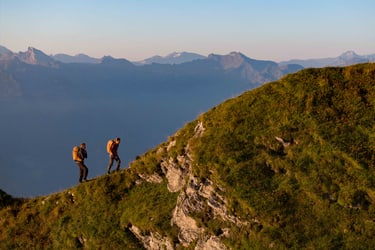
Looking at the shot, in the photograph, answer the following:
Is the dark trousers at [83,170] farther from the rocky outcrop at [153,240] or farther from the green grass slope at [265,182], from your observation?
the rocky outcrop at [153,240]

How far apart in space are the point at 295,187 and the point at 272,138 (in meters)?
3.29

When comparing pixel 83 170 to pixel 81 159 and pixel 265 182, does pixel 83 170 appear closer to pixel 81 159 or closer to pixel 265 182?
pixel 81 159

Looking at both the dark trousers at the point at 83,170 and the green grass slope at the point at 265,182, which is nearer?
the green grass slope at the point at 265,182

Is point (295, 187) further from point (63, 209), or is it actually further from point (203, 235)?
point (63, 209)

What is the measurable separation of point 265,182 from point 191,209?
14.5 feet

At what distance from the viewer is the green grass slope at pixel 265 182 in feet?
61.7

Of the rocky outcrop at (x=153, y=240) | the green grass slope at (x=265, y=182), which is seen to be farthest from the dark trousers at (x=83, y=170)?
the rocky outcrop at (x=153, y=240)

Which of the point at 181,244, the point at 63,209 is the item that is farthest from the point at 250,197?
the point at 63,209

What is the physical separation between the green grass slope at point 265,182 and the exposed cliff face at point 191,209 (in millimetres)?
241

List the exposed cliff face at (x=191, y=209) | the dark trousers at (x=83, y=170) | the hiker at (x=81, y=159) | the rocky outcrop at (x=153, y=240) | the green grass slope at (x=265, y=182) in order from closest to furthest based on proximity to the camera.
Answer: the green grass slope at (x=265, y=182) < the exposed cliff face at (x=191, y=209) < the rocky outcrop at (x=153, y=240) < the dark trousers at (x=83, y=170) < the hiker at (x=81, y=159)

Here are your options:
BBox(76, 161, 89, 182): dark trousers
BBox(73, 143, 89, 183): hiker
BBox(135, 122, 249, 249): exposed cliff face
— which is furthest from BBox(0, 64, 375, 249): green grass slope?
BBox(73, 143, 89, 183): hiker

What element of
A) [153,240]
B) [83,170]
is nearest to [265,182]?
[153,240]

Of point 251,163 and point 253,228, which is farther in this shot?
point 251,163

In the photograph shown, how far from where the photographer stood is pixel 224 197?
20906 mm
